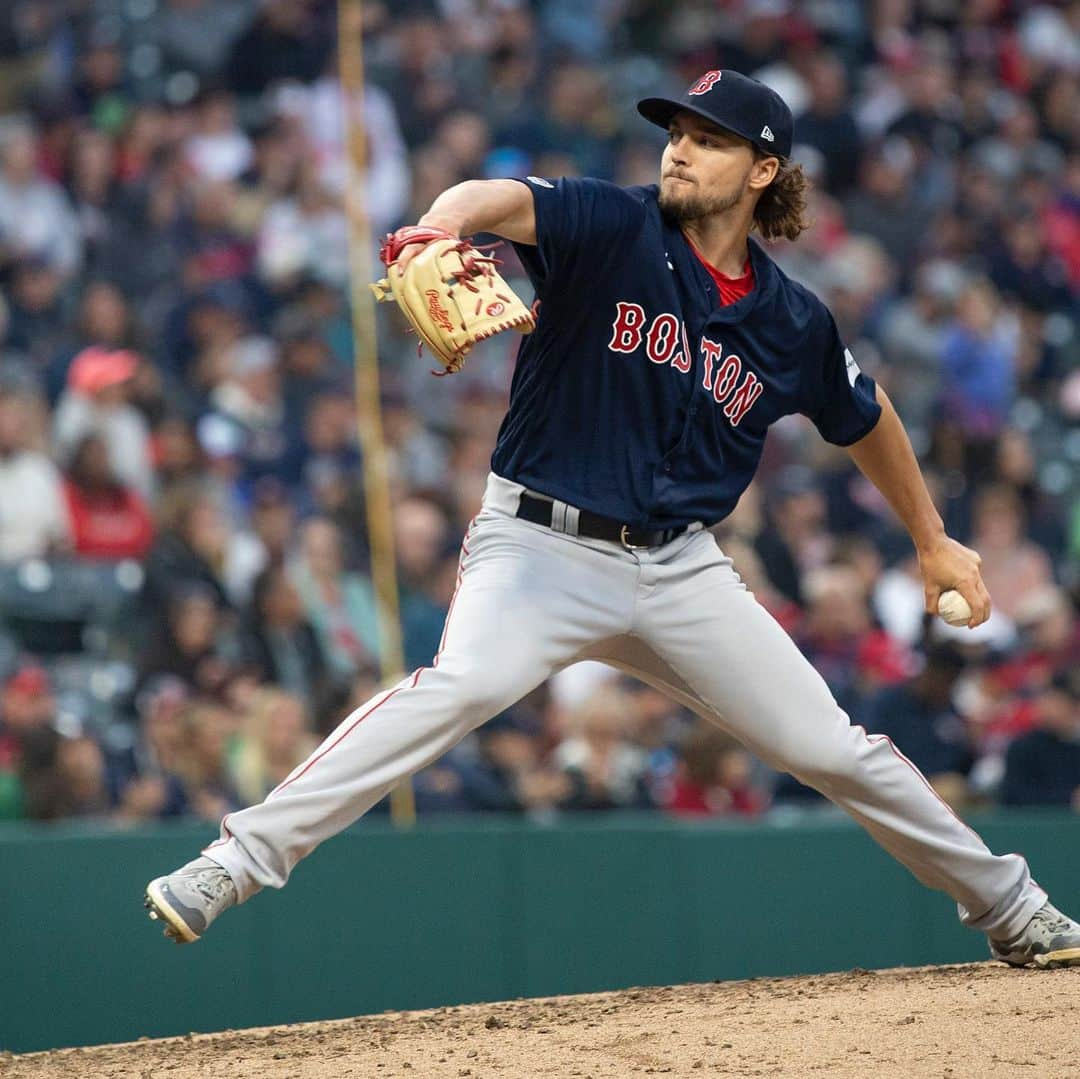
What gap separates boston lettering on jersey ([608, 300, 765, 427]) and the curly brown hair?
44 centimetres

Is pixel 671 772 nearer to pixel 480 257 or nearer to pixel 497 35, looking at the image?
pixel 480 257

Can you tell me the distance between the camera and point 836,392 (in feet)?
14.3

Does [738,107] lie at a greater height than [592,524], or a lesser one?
greater

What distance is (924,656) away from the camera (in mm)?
8000

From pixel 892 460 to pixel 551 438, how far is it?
965mm

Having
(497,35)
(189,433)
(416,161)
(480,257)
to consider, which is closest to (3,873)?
(189,433)

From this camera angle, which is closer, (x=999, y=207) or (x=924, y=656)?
(x=924, y=656)

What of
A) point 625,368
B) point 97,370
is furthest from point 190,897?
point 97,370

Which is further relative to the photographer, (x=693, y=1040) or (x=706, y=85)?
(x=706, y=85)

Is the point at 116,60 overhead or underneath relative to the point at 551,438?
overhead

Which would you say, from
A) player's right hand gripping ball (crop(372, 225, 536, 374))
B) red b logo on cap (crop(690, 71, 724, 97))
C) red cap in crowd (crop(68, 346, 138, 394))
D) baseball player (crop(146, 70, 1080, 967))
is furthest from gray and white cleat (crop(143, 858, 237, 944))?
red cap in crowd (crop(68, 346, 138, 394))

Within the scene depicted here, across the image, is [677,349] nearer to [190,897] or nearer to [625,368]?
[625,368]

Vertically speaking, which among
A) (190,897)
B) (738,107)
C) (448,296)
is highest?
(738,107)

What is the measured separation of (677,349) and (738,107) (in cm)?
54
